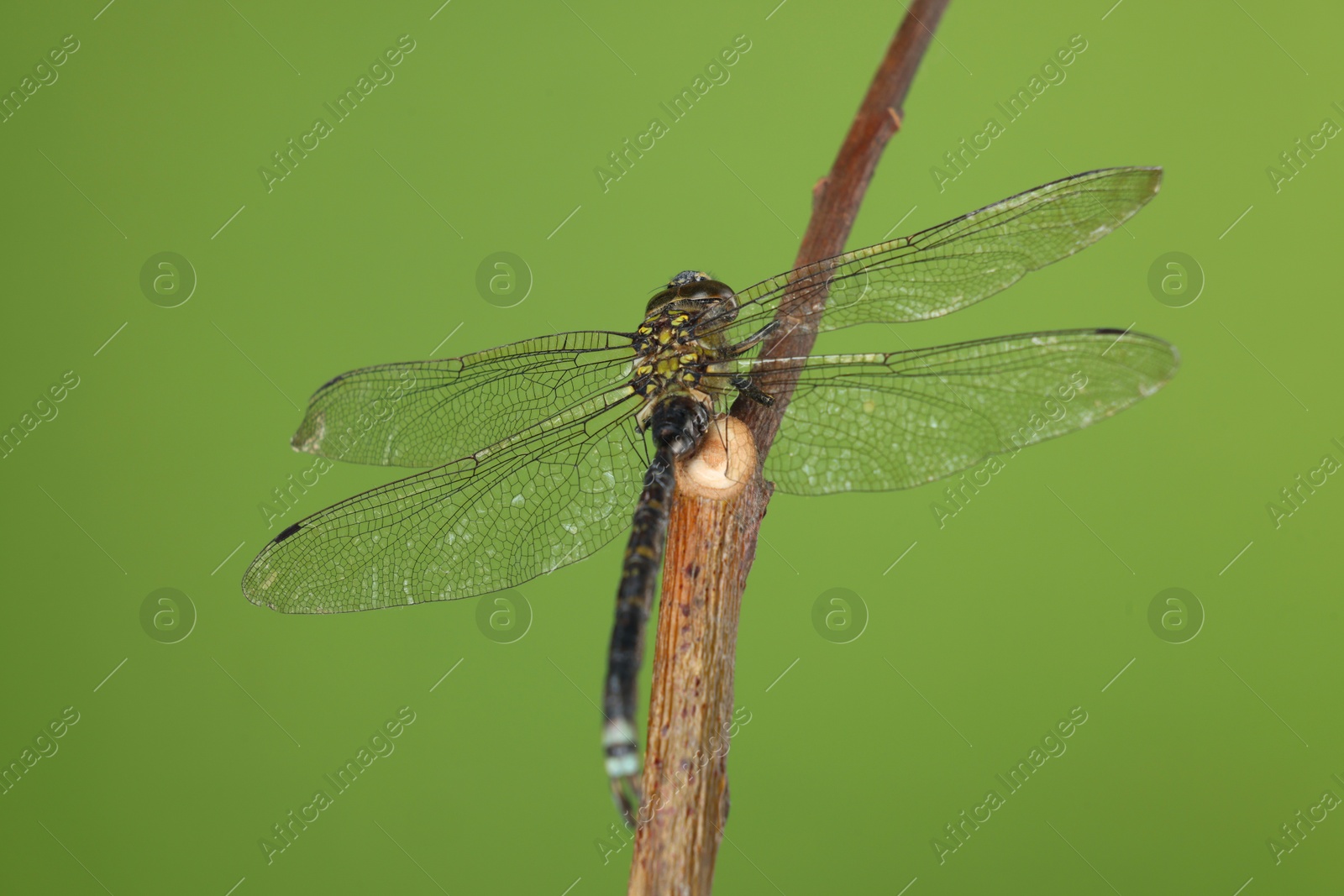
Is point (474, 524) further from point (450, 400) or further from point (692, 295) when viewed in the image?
point (692, 295)

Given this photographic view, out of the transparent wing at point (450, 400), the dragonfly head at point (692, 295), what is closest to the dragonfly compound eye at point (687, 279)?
the dragonfly head at point (692, 295)

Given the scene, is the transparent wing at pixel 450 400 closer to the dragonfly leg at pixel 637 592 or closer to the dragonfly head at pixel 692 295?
the dragonfly head at pixel 692 295

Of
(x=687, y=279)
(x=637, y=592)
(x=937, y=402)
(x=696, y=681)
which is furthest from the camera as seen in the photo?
(x=687, y=279)

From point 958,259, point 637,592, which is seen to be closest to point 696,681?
point 637,592

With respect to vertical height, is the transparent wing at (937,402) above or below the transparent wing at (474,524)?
below

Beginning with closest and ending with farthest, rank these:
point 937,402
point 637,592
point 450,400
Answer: point 637,592, point 937,402, point 450,400

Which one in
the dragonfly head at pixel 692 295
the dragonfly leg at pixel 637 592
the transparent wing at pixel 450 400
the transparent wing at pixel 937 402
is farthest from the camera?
the transparent wing at pixel 450 400

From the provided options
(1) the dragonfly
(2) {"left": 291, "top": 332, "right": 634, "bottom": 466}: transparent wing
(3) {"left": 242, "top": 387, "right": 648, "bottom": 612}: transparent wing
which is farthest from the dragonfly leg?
(2) {"left": 291, "top": 332, "right": 634, "bottom": 466}: transparent wing

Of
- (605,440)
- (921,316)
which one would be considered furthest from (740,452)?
(921,316)

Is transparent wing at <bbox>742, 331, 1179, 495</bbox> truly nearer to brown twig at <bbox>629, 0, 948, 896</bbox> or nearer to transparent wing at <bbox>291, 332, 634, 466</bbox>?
brown twig at <bbox>629, 0, 948, 896</bbox>
